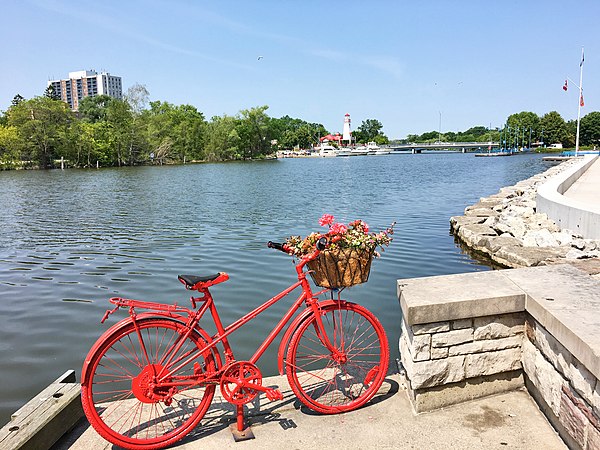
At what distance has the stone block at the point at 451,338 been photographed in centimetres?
322

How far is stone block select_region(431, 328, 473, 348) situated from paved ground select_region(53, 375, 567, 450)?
0.48 meters

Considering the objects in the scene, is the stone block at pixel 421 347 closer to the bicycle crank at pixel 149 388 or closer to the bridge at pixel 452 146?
the bicycle crank at pixel 149 388

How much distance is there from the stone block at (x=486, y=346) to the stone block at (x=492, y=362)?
0.10 ft

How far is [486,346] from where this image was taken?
3.34m

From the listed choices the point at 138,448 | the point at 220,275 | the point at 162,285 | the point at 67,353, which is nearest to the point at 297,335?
the point at 220,275

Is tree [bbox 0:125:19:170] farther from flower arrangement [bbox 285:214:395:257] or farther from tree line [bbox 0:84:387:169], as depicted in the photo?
flower arrangement [bbox 285:214:395:257]

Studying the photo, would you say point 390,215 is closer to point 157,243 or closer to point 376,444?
point 157,243

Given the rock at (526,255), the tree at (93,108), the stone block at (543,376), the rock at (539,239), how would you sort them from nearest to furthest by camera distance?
the stone block at (543,376) → the rock at (526,255) → the rock at (539,239) → the tree at (93,108)

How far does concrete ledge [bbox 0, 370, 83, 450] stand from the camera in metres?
2.76

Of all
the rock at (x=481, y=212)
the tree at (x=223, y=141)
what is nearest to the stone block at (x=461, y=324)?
the rock at (x=481, y=212)

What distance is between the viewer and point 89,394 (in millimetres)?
2889

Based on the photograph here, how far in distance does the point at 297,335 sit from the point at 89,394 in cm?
132

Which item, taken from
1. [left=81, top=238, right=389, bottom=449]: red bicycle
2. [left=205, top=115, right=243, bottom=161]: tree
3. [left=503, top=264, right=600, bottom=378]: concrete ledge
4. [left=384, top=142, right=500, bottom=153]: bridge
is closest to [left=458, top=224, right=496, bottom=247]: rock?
[left=503, top=264, right=600, bottom=378]: concrete ledge

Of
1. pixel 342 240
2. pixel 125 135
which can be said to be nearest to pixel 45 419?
pixel 342 240
